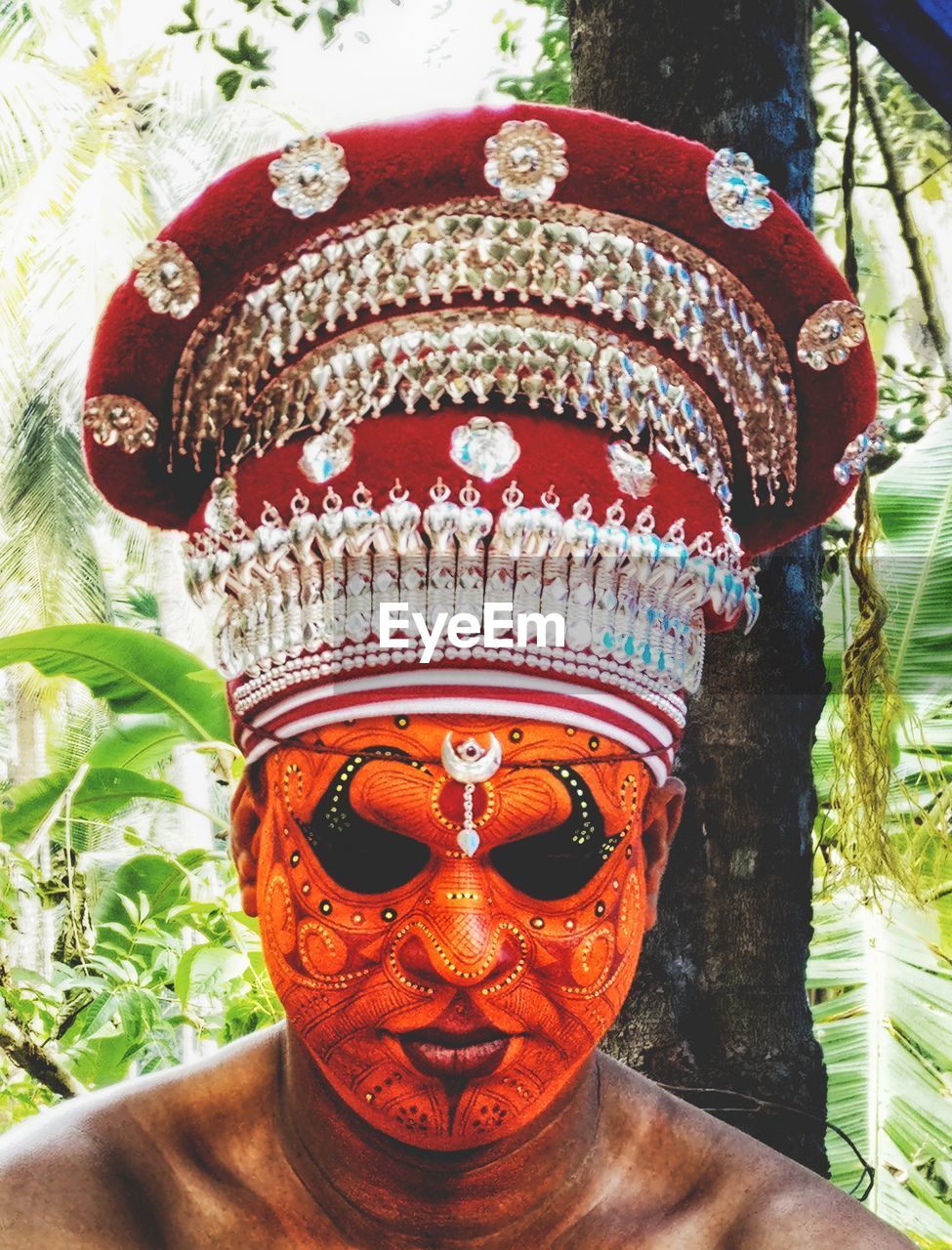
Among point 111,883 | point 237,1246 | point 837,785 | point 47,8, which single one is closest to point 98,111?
point 47,8

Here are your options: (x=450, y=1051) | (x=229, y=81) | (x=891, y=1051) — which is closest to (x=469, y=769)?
(x=450, y=1051)

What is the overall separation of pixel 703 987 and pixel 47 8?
23.4 feet

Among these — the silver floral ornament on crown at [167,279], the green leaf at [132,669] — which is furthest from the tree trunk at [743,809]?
the green leaf at [132,669]

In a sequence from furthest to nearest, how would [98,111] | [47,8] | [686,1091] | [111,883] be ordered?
[98,111] → [47,8] → [111,883] → [686,1091]

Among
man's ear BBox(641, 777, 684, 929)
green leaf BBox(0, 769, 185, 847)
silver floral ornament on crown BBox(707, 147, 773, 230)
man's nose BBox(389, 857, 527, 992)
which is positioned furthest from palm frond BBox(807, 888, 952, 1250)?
green leaf BBox(0, 769, 185, 847)

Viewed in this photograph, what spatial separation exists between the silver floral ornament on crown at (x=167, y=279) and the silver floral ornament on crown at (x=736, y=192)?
0.74 meters

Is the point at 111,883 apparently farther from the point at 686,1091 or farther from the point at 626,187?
the point at 626,187

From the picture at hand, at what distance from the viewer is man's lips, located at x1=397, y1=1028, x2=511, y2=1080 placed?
1.98 m

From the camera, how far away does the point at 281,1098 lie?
7.61 feet

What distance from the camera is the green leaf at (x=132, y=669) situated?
13.9 feet

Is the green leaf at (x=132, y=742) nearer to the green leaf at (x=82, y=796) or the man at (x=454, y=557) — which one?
the green leaf at (x=82, y=796)

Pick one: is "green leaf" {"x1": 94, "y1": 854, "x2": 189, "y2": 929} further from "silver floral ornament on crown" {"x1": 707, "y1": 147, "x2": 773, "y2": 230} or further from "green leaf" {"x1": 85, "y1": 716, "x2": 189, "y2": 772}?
"silver floral ornament on crown" {"x1": 707, "y1": 147, "x2": 773, "y2": 230}

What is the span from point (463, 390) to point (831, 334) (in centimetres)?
59

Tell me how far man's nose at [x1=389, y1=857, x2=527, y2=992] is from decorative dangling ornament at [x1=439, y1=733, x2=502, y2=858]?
4 cm
